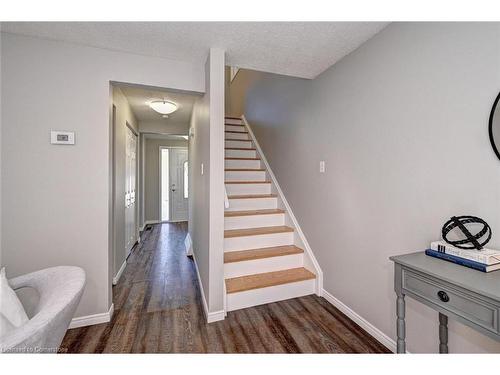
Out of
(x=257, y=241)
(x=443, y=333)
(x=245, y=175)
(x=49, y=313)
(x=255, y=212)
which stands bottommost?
(x=443, y=333)

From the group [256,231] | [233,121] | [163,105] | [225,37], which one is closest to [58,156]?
[225,37]

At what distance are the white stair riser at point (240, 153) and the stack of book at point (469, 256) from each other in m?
3.06

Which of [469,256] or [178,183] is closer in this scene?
[469,256]

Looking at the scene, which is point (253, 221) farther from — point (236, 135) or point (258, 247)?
point (236, 135)

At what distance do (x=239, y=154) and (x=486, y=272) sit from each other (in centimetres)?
330

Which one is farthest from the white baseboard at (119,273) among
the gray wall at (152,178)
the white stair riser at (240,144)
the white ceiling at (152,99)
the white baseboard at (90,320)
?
the gray wall at (152,178)

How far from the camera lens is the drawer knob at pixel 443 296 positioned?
952mm

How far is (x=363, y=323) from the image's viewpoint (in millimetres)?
1865

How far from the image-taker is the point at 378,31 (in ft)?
5.52

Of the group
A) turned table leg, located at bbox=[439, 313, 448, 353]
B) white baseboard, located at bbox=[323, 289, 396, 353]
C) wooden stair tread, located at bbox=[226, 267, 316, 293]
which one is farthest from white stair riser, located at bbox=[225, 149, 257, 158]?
turned table leg, located at bbox=[439, 313, 448, 353]

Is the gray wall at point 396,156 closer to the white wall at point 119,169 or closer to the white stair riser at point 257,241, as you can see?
the white stair riser at point 257,241

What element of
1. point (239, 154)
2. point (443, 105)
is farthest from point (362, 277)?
point (239, 154)

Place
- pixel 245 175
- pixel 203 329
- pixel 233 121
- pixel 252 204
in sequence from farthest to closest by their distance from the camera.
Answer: pixel 233 121, pixel 245 175, pixel 252 204, pixel 203 329

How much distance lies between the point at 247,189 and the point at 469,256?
2501 mm
